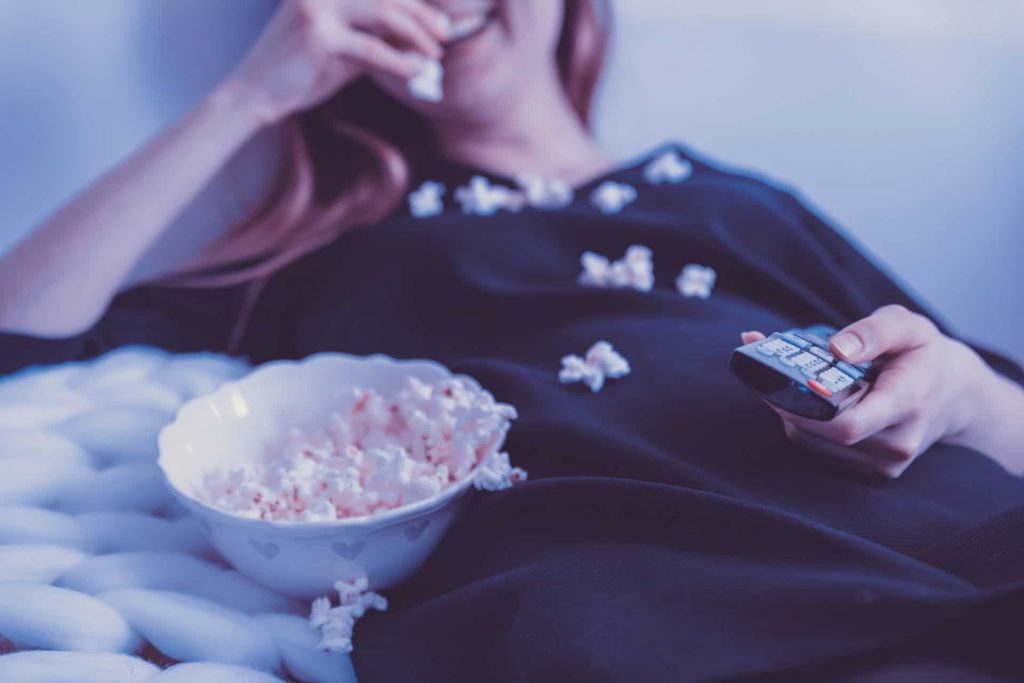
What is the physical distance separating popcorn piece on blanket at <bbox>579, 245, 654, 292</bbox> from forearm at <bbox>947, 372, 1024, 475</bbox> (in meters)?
0.34

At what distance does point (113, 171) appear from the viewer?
1.02m

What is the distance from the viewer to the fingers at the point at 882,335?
0.65 meters

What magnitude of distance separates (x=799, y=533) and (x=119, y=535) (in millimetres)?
539

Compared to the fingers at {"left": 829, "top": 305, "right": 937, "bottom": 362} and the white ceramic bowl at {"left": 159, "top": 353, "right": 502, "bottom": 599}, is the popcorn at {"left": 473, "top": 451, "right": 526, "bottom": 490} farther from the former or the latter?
the fingers at {"left": 829, "top": 305, "right": 937, "bottom": 362}

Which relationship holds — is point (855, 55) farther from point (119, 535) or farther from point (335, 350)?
point (119, 535)

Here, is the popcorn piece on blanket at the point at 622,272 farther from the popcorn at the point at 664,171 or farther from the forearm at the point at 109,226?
the forearm at the point at 109,226

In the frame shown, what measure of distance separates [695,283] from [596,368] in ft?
0.74

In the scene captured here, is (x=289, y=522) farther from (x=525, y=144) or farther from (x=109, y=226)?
(x=525, y=144)

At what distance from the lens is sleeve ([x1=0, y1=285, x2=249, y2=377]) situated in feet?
3.22

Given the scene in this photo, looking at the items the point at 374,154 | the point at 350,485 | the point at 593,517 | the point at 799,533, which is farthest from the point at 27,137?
the point at 799,533

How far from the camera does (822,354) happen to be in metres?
0.64

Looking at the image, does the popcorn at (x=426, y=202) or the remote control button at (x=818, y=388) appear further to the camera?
the popcorn at (x=426, y=202)

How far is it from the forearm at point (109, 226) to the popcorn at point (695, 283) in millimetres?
556

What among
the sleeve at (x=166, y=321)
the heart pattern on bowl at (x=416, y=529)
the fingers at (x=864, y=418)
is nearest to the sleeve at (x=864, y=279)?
the fingers at (x=864, y=418)
